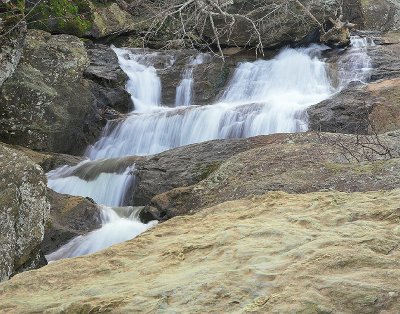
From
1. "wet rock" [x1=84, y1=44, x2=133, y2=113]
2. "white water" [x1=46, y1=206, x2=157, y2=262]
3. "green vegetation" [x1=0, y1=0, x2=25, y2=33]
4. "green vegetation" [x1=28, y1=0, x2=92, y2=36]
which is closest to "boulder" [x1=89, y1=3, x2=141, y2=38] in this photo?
"green vegetation" [x1=28, y1=0, x2=92, y2=36]

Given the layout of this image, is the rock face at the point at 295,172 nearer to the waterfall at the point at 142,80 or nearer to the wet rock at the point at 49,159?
the wet rock at the point at 49,159

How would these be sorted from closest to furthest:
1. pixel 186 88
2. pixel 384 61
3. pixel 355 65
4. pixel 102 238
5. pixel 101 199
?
pixel 102 238 → pixel 101 199 → pixel 384 61 → pixel 355 65 → pixel 186 88

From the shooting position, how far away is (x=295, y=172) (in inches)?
229

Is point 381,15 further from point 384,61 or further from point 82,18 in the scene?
point 82,18

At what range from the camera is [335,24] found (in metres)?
15.8

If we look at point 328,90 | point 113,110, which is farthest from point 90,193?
point 328,90

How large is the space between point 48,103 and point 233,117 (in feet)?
13.6

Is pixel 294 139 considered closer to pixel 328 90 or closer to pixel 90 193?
pixel 90 193

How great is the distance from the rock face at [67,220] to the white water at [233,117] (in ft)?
12.0

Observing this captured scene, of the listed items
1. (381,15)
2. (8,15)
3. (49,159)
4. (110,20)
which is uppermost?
(381,15)

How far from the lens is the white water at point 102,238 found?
7.18 m

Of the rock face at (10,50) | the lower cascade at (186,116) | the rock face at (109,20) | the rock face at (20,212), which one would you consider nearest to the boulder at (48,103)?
the lower cascade at (186,116)

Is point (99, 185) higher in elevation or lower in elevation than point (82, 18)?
lower


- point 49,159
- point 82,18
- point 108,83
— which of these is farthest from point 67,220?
point 82,18
